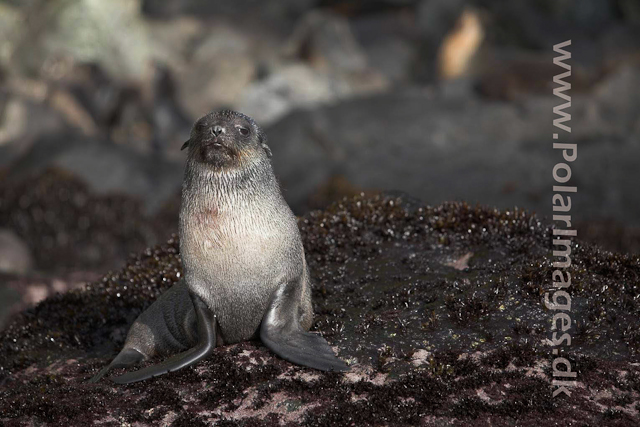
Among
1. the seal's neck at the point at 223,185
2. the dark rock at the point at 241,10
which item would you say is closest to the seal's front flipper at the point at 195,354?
the seal's neck at the point at 223,185

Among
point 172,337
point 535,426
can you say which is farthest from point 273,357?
point 535,426

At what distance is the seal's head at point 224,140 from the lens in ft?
24.3

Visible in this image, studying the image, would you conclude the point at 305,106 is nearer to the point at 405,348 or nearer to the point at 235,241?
the point at 235,241

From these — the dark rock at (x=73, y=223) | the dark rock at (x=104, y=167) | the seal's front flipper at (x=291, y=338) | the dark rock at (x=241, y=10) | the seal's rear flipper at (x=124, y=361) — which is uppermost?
the dark rock at (x=241, y=10)

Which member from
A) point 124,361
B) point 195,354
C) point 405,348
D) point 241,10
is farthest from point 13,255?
point 241,10

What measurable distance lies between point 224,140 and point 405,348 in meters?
2.53

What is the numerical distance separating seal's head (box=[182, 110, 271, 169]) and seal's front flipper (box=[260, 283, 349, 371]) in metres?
1.29

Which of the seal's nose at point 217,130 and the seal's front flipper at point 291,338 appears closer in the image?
the seal's front flipper at point 291,338

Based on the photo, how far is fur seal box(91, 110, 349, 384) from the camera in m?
7.39

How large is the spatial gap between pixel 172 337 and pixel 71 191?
48.8ft

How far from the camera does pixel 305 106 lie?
2903cm

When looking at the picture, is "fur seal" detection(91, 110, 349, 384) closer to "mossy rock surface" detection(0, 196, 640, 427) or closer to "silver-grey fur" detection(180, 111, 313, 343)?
"silver-grey fur" detection(180, 111, 313, 343)

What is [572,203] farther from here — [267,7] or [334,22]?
[267,7]

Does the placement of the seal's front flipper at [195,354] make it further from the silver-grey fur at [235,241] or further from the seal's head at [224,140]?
the seal's head at [224,140]
